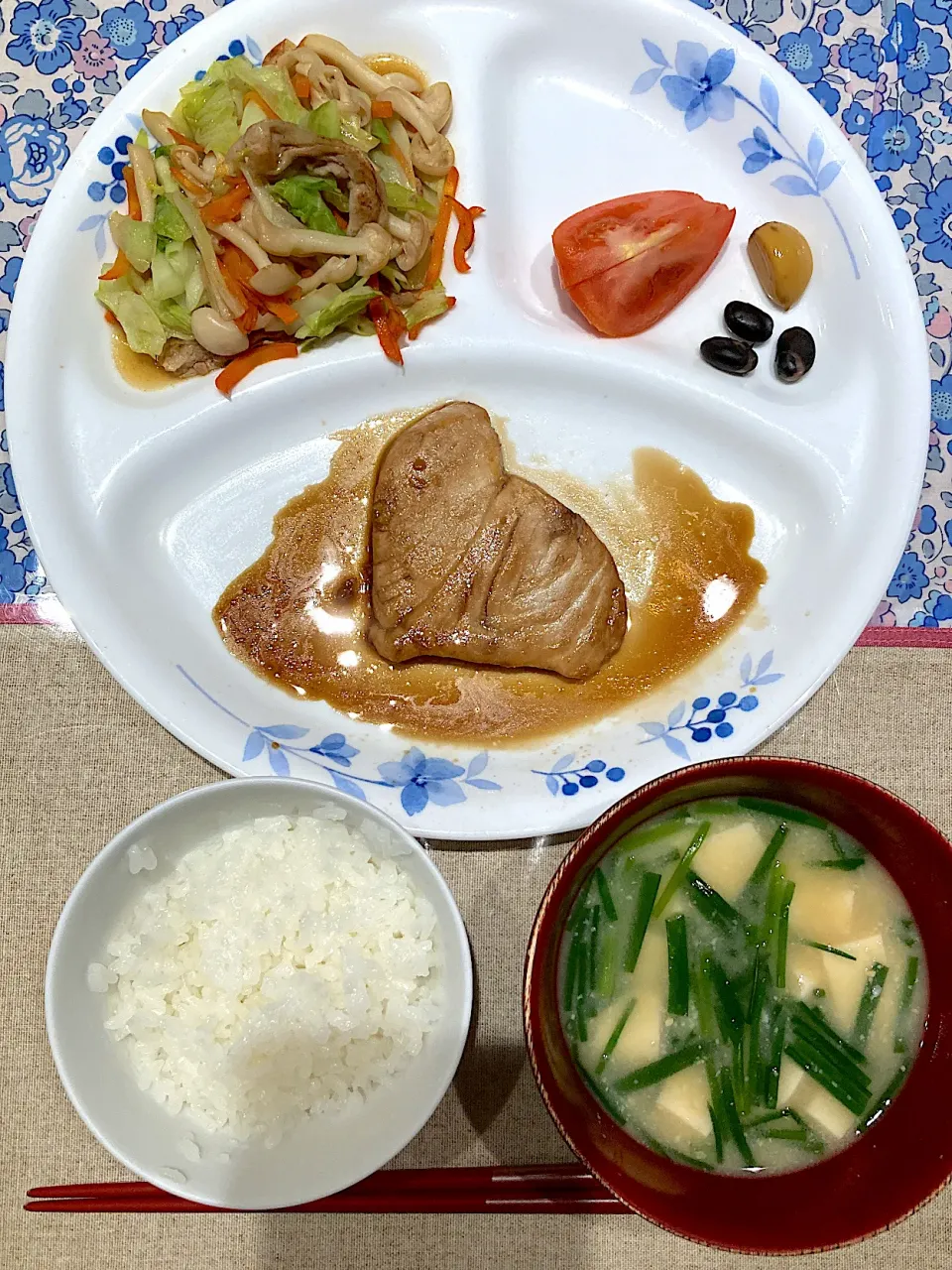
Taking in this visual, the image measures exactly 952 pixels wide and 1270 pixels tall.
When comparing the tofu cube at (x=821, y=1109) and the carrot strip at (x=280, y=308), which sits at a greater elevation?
the carrot strip at (x=280, y=308)

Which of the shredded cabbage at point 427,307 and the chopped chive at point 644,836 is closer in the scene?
the chopped chive at point 644,836

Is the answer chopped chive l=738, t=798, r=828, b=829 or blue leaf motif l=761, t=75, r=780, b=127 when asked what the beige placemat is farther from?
blue leaf motif l=761, t=75, r=780, b=127

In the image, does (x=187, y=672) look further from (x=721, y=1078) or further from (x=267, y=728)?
(x=721, y=1078)

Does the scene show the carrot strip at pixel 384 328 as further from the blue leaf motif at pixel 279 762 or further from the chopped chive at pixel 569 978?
the chopped chive at pixel 569 978

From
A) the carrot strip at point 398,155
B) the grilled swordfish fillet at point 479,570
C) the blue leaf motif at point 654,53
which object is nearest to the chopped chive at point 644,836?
the grilled swordfish fillet at point 479,570

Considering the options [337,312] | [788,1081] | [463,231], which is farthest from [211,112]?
[788,1081]

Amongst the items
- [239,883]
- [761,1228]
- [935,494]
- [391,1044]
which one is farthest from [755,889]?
[935,494]

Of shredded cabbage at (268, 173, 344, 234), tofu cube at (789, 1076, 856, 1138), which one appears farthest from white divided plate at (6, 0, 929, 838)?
tofu cube at (789, 1076, 856, 1138)
